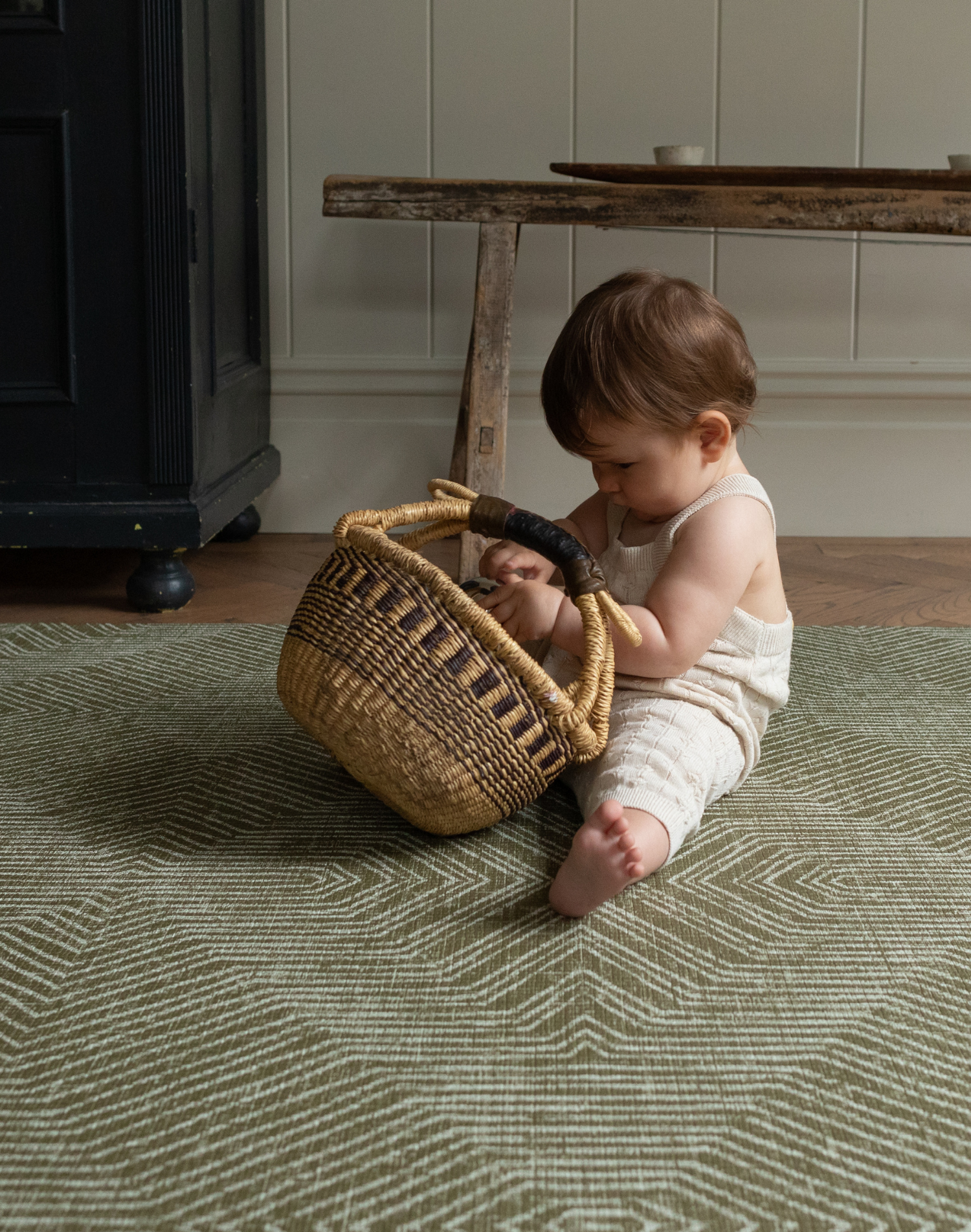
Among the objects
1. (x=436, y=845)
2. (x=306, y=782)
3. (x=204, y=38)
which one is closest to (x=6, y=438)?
→ (x=204, y=38)

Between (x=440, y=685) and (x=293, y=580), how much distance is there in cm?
88

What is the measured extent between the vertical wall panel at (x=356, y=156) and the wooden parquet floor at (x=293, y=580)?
35 centimetres

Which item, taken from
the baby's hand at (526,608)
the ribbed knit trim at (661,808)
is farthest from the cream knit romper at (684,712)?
the baby's hand at (526,608)

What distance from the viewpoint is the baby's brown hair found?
79 cm

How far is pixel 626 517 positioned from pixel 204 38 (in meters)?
0.85

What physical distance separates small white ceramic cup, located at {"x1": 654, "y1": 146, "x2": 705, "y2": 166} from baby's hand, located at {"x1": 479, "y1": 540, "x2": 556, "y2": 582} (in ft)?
2.45

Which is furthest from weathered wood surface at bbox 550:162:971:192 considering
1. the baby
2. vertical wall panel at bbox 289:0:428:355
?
the baby

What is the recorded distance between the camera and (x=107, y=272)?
1.28m

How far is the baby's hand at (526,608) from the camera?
777 millimetres

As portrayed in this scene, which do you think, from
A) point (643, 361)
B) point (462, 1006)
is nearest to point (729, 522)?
point (643, 361)

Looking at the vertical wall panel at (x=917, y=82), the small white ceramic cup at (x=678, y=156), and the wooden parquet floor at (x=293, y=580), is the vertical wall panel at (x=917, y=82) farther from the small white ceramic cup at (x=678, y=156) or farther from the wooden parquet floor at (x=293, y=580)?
the wooden parquet floor at (x=293, y=580)

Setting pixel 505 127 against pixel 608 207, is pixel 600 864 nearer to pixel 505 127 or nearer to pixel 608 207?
pixel 608 207

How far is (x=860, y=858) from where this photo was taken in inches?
29.9

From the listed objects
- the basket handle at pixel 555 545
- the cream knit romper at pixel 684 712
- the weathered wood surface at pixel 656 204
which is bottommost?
the cream knit romper at pixel 684 712
